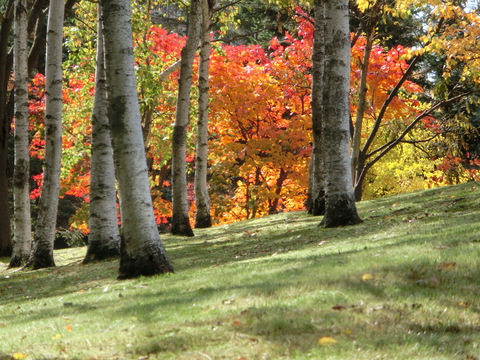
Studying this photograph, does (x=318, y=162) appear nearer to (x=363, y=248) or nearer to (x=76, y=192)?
(x=363, y=248)

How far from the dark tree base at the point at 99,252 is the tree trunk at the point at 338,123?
4.34 metres

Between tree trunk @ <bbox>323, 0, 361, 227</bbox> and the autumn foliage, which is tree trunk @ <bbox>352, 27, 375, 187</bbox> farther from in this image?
tree trunk @ <bbox>323, 0, 361, 227</bbox>

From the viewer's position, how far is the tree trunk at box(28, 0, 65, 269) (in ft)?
42.9

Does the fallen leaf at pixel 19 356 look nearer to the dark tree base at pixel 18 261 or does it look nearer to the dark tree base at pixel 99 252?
the dark tree base at pixel 99 252

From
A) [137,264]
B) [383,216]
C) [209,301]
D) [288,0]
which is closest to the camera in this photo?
[209,301]

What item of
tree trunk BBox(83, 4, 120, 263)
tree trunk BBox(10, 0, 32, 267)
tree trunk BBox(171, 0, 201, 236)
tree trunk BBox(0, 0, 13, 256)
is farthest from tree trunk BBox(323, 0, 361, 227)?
tree trunk BBox(0, 0, 13, 256)

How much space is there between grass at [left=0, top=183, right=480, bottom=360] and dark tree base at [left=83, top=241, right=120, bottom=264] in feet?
12.6

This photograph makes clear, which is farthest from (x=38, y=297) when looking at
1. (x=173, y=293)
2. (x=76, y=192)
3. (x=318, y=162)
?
(x=76, y=192)

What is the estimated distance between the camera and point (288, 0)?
1482 centimetres

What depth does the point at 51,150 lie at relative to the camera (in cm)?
1316

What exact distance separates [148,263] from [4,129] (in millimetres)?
10441

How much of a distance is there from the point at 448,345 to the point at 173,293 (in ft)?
9.90

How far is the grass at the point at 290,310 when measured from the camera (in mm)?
4242

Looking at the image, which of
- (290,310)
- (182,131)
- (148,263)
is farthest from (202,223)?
(290,310)
